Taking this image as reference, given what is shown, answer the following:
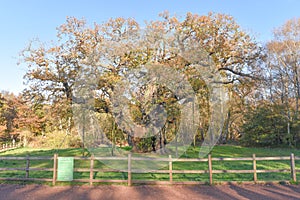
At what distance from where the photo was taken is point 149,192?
554 centimetres

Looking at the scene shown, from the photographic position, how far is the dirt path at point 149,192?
518 cm

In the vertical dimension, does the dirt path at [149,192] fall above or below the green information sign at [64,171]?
below

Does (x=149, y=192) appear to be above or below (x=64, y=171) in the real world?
below

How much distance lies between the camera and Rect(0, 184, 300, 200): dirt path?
17.0ft

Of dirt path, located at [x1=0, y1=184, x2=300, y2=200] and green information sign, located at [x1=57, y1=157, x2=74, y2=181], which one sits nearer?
dirt path, located at [x1=0, y1=184, x2=300, y2=200]

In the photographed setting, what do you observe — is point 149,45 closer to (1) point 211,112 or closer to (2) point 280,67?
(1) point 211,112

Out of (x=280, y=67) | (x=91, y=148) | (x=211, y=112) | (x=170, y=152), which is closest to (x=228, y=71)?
(x=211, y=112)

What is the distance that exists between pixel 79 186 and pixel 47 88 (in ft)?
23.0

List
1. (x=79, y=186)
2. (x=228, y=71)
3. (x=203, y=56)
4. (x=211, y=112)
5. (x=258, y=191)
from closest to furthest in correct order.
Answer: (x=258, y=191), (x=79, y=186), (x=203, y=56), (x=228, y=71), (x=211, y=112)

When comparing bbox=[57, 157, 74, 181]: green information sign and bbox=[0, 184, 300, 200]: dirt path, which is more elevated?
bbox=[57, 157, 74, 181]: green information sign

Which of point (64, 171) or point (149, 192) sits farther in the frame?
point (64, 171)

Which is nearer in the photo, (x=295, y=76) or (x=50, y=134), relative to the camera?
(x=295, y=76)

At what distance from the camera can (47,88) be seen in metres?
11.6

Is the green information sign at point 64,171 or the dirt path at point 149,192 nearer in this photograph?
the dirt path at point 149,192
